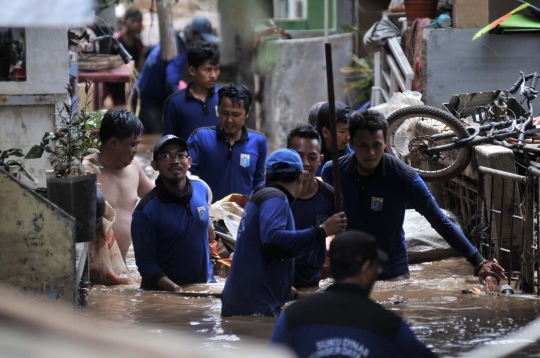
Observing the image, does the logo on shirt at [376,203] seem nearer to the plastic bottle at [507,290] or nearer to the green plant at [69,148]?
the plastic bottle at [507,290]

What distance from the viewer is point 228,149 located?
27.4ft

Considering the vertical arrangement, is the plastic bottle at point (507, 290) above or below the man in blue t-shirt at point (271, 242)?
below

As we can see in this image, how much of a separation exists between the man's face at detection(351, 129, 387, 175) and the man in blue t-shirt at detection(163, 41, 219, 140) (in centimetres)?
291

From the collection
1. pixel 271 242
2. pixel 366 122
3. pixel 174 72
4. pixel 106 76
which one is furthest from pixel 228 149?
pixel 174 72

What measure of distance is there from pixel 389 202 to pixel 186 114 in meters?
3.16

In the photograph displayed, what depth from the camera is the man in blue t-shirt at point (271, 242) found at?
5.31 m

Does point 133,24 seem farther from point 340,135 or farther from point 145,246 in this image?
point 145,246

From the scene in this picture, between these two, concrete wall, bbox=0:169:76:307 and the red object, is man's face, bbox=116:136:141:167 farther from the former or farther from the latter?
the red object

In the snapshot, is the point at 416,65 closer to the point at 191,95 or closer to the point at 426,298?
the point at 191,95

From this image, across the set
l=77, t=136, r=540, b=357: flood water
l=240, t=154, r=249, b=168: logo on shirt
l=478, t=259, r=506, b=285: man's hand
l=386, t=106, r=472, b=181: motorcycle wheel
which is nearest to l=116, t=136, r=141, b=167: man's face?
l=77, t=136, r=540, b=357: flood water

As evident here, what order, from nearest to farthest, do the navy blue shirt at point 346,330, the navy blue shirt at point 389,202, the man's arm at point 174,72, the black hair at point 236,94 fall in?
the navy blue shirt at point 346,330 → the navy blue shirt at point 389,202 → the black hair at point 236,94 → the man's arm at point 174,72

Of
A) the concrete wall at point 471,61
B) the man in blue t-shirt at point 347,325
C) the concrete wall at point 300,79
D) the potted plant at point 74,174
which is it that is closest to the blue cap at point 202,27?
the concrete wall at point 300,79

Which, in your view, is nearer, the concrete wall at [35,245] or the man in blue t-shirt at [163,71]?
the concrete wall at [35,245]

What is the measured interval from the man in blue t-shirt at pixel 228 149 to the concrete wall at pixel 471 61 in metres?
3.93
